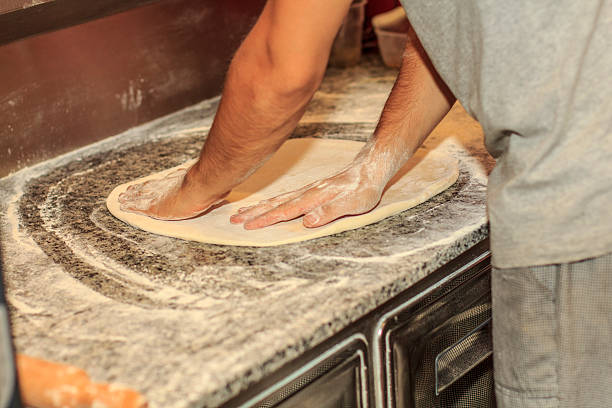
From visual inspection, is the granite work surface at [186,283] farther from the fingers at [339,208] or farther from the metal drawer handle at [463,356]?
the metal drawer handle at [463,356]

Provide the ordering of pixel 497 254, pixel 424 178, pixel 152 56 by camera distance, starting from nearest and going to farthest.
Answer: pixel 497 254 → pixel 424 178 → pixel 152 56

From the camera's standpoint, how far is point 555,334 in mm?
1025

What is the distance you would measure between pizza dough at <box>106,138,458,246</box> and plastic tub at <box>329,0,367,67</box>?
2.06 feet

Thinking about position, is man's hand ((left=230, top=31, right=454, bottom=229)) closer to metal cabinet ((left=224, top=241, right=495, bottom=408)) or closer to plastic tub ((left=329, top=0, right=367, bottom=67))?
metal cabinet ((left=224, top=241, right=495, bottom=408))

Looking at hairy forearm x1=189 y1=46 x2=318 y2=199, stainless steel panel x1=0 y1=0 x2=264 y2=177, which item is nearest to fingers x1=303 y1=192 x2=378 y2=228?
hairy forearm x1=189 y1=46 x2=318 y2=199

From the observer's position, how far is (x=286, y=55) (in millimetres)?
966

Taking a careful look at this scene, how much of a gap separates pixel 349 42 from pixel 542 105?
4.53ft

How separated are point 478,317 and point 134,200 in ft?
2.22

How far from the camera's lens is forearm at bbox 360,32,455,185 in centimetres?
129

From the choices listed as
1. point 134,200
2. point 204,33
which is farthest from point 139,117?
point 134,200

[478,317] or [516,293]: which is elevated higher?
[516,293]

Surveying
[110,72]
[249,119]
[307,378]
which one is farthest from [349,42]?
[307,378]

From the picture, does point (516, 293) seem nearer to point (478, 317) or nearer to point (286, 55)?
point (478, 317)

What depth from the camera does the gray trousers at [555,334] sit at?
38.7 inches
